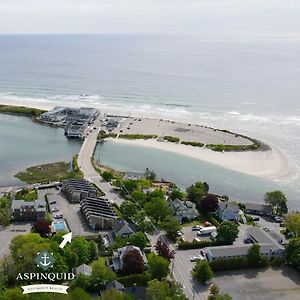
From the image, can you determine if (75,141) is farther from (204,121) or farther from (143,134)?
(204,121)

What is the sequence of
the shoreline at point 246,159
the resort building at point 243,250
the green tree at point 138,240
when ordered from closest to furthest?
the resort building at point 243,250 → the green tree at point 138,240 → the shoreline at point 246,159

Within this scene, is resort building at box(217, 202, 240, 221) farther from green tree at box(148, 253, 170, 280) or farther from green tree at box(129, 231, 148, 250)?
green tree at box(148, 253, 170, 280)

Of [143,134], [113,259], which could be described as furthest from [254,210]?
[143,134]

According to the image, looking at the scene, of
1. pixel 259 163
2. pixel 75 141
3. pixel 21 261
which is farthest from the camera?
pixel 75 141

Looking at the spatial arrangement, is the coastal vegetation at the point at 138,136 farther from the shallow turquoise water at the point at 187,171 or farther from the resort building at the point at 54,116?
the resort building at the point at 54,116

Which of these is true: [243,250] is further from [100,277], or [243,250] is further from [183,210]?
[100,277]

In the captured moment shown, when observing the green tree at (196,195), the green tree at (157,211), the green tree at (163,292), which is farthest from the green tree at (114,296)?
the green tree at (196,195)
